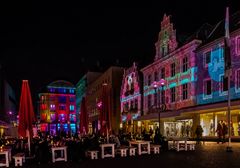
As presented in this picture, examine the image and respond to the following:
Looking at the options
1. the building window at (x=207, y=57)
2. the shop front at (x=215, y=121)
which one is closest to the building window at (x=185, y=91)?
the shop front at (x=215, y=121)

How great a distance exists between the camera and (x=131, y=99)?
49.3 m

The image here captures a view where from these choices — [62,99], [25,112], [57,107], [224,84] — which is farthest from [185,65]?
[57,107]

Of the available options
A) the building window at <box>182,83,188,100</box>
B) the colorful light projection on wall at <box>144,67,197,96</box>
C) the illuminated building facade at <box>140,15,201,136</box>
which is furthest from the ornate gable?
the building window at <box>182,83,188,100</box>

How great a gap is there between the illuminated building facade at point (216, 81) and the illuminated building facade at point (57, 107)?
89.2m

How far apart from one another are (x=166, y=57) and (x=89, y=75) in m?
44.5

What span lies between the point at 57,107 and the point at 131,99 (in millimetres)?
73808

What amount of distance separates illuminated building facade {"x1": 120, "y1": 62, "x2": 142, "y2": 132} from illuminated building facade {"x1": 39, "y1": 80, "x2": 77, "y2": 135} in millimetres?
67240

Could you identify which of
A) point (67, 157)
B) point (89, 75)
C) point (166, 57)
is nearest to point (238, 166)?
point (67, 157)

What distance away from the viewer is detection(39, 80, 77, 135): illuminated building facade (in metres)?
116

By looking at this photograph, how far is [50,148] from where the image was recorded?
54.1ft

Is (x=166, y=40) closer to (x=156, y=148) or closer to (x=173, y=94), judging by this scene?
(x=173, y=94)

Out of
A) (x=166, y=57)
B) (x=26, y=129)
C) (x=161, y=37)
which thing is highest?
(x=161, y=37)

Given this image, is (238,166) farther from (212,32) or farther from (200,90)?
(212,32)

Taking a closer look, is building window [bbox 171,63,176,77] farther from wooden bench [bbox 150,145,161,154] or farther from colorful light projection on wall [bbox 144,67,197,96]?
wooden bench [bbox 150,145,161,154]
